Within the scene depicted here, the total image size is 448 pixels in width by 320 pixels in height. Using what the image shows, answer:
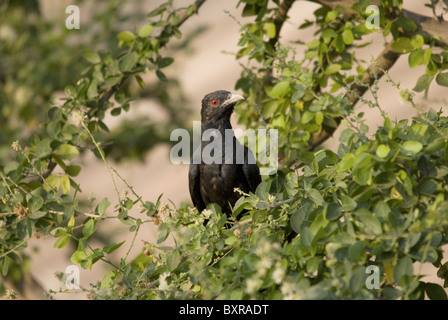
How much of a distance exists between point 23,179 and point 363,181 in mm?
1756

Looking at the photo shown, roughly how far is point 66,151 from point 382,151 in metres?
1.63

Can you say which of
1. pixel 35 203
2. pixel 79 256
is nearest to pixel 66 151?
pixel 35 203

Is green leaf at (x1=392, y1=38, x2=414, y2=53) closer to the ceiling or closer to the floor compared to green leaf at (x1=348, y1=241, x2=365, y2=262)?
closer to the ceiling

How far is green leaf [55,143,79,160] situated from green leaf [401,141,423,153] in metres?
1.59

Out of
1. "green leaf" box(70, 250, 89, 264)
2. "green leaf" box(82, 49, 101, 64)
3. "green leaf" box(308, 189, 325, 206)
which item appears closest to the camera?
"green leaf" box(308, 189, 325, 206)

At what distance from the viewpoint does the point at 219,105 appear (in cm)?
329

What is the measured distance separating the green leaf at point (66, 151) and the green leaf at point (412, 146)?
159 centimetres

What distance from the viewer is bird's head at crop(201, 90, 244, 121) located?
10.7 feet

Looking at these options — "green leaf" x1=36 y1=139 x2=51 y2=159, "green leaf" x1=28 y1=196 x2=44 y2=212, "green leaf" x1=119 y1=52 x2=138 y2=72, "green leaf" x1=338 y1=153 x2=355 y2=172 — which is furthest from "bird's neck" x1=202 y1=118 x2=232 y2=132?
"green leaf" x1=338 y1=153 x2=355 y2=172

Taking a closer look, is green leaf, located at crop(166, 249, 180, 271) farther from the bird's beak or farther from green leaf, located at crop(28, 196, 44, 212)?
the bird's beak

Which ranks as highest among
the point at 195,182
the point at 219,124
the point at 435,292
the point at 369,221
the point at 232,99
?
the point at 232,99

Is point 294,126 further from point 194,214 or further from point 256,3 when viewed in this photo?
point 194,214

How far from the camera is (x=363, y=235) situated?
147 cm

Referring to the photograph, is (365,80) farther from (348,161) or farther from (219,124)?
(348,161)
